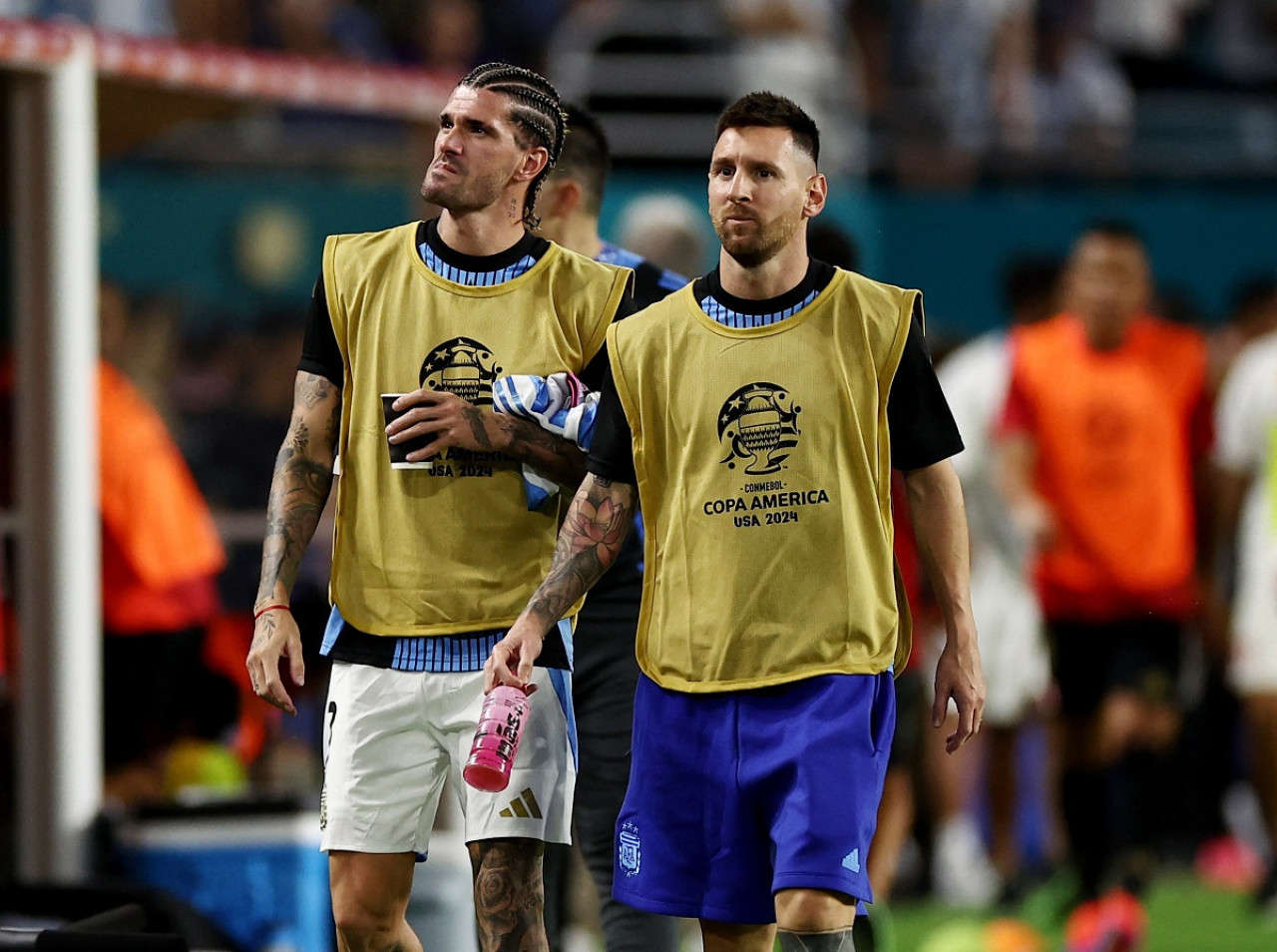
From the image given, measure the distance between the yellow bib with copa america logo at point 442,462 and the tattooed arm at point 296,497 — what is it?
0.23 ft

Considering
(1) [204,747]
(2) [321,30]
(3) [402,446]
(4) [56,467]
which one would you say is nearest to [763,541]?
(3) [402,446]

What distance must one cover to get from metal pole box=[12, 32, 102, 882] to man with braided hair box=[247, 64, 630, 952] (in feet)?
11.6

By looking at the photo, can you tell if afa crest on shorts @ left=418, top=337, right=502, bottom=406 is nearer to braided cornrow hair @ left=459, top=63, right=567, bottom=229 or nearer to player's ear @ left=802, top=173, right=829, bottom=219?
braided cornrow hair @ left=459, top=63, right=567, bottom=229

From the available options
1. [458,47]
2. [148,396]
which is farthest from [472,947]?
[458,47]

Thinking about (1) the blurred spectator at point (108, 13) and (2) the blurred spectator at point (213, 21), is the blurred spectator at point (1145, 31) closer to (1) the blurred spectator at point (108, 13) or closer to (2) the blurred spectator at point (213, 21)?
(2) the blurred spectator at point (213, 21)

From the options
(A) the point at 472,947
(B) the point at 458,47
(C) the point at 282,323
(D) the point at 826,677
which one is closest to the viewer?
(D) the point at 826,677

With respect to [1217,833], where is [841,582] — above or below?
above

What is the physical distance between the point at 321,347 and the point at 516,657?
0.84 meters

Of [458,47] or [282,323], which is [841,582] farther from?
[458,47]

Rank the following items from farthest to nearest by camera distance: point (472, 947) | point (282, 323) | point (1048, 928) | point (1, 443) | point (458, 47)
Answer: point (458, 47) < point (282, 323) < point (1048, 928) < point (1, 443) < point (472, 947)

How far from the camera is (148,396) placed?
1064 cm

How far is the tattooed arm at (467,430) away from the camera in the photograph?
4.65 m

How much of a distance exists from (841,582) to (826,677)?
0.61ft

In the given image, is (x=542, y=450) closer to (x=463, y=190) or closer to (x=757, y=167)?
(x=463, y=190)
